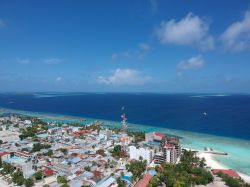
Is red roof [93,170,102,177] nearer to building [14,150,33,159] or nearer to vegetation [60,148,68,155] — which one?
vegetation [60,148,68,155]

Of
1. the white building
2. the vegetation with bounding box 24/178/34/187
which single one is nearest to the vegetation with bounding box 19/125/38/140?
the vegetation with bounding box 24/178/34/187

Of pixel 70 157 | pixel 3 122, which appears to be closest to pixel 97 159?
pixel 70 157

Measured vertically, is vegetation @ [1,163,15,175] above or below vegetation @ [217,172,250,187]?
below

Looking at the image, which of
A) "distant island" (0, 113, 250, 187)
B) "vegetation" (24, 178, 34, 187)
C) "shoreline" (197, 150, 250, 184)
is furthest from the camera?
"shoreline" (197, 150, 250, 184)

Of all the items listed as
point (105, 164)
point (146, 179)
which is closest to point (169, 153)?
point (146, 179)

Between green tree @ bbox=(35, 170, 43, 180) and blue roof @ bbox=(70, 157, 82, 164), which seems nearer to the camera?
green tree @ bbox=(35, 170, 43, 180)

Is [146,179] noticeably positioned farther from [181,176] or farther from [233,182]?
[233,182]

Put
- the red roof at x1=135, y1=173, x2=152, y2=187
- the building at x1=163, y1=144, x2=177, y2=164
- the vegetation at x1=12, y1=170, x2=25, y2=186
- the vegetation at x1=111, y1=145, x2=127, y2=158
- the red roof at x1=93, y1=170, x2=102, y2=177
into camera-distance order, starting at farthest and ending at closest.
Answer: the vegetation at x1=111, y1=145, x2=127, y2=158, the building at x1=163, y1=144, x2=177, y2=164, the red roof at x1=93, y1=170, x2=102, y2=177, the red roof at x1=135, y1=173, x2=152, y2=187, the vegetation at x1=12, y1=170, x2=25, y2=186

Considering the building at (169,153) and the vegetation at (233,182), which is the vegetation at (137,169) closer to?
the building at (169,153)
